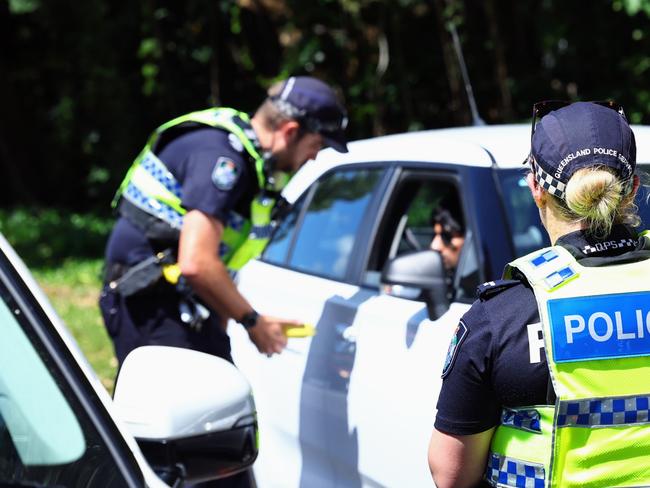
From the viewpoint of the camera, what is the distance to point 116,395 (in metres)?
2.20

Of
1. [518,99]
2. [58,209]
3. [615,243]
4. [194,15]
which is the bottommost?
[58,209]

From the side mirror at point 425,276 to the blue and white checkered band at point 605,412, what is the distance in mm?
1272

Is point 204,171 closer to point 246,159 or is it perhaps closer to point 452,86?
point 246,159

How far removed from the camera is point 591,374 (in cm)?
192

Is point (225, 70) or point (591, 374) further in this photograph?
point (225, 70)

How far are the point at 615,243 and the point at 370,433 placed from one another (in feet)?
4.91

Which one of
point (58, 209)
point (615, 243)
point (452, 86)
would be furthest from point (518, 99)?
point (615, 243)

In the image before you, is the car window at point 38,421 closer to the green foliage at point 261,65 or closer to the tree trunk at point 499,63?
the green foliage at point 261,65

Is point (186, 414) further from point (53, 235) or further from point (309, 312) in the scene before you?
point (53, 235)

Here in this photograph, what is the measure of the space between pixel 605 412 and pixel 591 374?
8cm

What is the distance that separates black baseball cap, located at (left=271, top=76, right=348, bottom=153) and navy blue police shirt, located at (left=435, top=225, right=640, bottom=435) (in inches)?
67.5

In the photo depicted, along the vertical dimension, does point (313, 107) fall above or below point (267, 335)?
above

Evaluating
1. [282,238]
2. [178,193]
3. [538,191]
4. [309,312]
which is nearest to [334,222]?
[282,238]

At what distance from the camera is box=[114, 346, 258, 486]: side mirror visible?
2078mm
